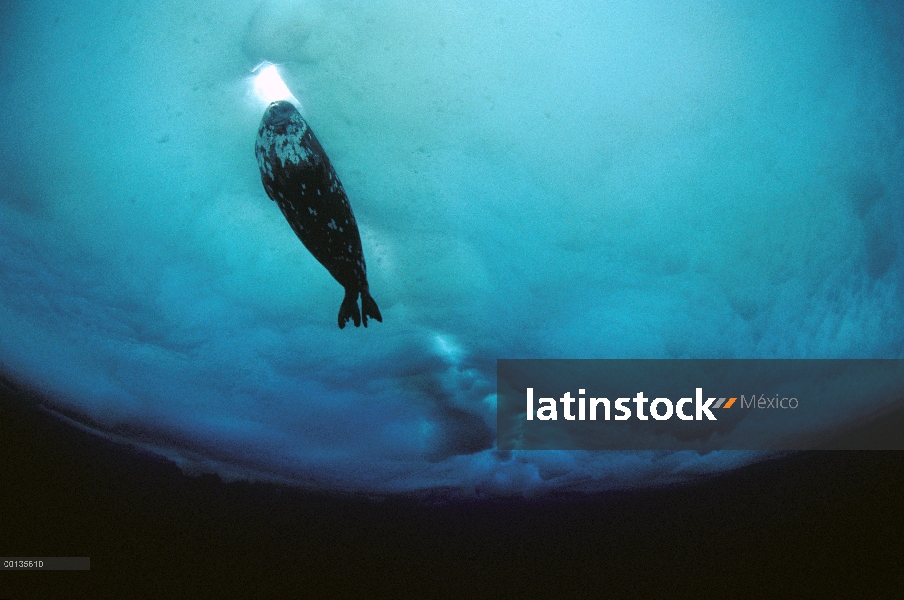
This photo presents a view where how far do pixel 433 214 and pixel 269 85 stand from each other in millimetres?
1168

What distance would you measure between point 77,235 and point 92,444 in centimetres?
151

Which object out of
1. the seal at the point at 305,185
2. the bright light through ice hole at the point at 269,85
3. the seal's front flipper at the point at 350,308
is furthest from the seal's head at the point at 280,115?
the seal's front flipper at the point at 350,308

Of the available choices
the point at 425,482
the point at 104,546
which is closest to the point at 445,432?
the point at 425,482

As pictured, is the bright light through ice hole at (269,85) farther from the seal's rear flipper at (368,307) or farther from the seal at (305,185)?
the seal's rear flipper at (368,307)

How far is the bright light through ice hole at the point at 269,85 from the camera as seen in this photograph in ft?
7.57

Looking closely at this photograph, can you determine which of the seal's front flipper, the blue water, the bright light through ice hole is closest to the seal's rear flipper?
the seal's front flipper

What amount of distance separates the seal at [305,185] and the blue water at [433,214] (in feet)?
1.87

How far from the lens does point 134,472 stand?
298cm

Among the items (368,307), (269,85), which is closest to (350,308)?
(368,307)

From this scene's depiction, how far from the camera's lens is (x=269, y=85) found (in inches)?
92.6

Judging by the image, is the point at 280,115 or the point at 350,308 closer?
the point at 280,115

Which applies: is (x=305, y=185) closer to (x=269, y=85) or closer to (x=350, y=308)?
(x=350, y=308)

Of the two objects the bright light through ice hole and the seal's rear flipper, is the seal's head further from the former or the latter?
the seal's rear flipper

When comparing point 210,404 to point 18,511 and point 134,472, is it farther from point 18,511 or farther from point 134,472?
point 18,511
